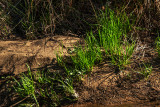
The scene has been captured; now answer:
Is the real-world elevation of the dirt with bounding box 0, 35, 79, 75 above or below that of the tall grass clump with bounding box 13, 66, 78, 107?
above

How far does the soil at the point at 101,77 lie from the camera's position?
2676 mm

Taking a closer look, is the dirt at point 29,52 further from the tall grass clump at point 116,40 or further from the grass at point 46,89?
the tall grass clump at point 116,40

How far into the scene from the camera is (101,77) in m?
2.89

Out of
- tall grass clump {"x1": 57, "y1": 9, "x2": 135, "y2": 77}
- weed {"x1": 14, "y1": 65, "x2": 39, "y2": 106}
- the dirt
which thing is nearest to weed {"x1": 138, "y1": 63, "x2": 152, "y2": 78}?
tall grass clump {"x1": 57, "y1": 9, "x2": 135, "y2": 77}

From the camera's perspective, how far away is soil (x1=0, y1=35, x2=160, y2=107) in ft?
8.78

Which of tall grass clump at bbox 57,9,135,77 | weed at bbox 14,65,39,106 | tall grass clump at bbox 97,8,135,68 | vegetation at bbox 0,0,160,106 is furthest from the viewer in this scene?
tall grass clump at bbox 97,8,135,68

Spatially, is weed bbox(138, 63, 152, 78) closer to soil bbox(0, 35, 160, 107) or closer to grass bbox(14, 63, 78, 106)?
soil bbox(0, 35, 160, 107)

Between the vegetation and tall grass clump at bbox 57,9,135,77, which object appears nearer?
the vegetation

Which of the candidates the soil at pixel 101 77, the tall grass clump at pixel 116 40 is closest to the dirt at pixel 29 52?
the soil at pixel 101 77

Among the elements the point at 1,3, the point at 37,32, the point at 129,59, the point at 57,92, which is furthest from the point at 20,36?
the point at 129,59

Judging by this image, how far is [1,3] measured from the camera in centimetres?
400

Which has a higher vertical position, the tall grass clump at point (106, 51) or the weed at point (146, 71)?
the tall grass clump at point (106, 51)

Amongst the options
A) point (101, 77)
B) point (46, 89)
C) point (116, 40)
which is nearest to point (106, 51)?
point (116, 40)

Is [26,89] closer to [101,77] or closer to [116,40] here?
[101,77]
